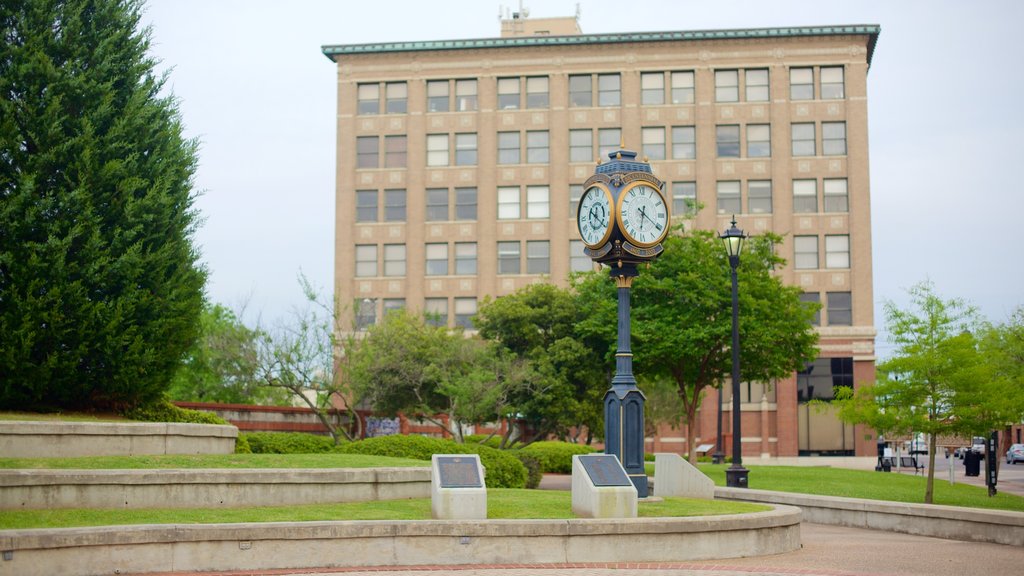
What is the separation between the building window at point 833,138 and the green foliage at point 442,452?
4630 centimetres

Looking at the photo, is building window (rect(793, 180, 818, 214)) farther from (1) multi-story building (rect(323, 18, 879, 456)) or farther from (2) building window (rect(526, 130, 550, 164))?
(2) building window (rect(526, 130, 550, 164))

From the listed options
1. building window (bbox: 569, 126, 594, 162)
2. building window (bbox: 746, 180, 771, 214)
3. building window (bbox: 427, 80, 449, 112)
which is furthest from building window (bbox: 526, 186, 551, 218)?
building window (bbox: 746, 180, 771, 214)

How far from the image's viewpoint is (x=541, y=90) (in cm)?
6938

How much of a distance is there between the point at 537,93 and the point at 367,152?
37.0 feet

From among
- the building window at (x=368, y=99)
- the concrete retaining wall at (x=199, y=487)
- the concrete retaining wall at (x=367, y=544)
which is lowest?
the concrete retaining wall at (x=367, y=544)

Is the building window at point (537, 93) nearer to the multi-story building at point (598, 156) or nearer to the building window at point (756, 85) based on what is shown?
the multi-story building at point (598, 156)

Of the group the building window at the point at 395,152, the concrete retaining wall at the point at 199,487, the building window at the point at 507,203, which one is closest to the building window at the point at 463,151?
the building window at the point at 507,203

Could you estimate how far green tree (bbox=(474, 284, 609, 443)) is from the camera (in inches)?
1432

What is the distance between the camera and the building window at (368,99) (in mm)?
70375

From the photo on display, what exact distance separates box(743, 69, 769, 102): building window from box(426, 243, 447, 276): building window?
20837 mm

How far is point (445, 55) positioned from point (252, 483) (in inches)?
2204

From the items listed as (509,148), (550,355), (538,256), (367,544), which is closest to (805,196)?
(538,256)

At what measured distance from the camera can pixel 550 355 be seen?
1455 inches

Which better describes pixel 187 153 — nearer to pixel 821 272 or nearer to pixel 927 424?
pixel 927 424
